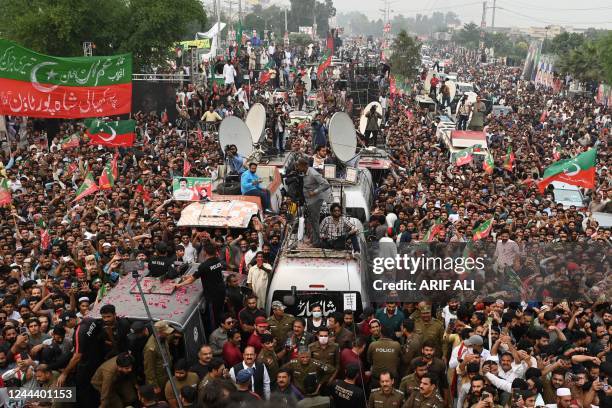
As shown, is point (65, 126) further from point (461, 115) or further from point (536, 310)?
point (536, 310)

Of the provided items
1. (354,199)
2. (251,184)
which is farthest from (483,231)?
(251,184)

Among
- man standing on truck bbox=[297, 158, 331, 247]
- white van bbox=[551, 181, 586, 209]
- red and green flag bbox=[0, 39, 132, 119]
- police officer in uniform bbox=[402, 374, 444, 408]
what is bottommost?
white van bbox=[551, 181, 586, 209]

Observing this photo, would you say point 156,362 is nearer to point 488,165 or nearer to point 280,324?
point 280,324

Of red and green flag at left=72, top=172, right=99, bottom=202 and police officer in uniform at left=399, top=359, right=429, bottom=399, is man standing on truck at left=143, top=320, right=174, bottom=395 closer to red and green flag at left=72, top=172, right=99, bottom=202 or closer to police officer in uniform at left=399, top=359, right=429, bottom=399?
police officer in uniform at left=399, top=359, right=429, bottom=399

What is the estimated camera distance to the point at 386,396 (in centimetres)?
738

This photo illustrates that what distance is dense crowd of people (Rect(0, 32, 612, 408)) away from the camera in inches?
299

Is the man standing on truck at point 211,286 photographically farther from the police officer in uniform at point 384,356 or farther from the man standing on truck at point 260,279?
the police officer in uniform at point 384,356

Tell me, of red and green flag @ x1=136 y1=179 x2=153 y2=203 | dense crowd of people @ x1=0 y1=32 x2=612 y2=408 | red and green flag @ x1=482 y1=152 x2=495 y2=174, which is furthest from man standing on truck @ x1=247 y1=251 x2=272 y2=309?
red and green flag @ x1=482 y1=152 x2=495 y2=174

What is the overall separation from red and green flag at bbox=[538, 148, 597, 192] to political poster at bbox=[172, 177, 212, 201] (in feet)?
23.0

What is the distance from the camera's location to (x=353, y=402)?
7.41 metres

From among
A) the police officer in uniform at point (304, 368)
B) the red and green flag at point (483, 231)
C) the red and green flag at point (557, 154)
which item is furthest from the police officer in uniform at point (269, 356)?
the red and green flag at point (557, 154)

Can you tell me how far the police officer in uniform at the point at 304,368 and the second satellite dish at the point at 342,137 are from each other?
7002 millimetres

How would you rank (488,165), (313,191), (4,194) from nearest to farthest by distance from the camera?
1. (313,191)
2. (4,194)
3. (488,165)

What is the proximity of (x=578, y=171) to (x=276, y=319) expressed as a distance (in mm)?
9761
